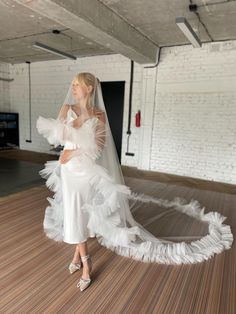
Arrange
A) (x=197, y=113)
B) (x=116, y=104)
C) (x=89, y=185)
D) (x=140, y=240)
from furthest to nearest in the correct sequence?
(x=116, y=104)
(x=197, y=113)
(x=140, y=240)
(x=89, y=185)

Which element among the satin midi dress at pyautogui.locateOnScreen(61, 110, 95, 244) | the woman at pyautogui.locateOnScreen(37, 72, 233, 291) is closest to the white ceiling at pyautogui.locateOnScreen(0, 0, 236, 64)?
the woman at pyautogui.locateOnScreen(37, 72, 233, 291)

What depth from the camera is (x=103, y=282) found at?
1876 millimetres

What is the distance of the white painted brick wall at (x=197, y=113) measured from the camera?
16.4 feet

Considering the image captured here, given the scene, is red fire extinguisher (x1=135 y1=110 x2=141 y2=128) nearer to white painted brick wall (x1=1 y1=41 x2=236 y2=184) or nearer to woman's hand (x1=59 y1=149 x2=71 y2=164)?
white painted brick wall (x1=1 y1=41 x2=236 y2=184)

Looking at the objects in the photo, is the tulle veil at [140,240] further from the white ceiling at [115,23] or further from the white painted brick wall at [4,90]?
the white painted brick wall at [4,90]

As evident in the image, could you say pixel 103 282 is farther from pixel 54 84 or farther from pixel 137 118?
pixel 54 84

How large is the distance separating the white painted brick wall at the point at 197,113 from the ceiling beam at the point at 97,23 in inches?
34.7

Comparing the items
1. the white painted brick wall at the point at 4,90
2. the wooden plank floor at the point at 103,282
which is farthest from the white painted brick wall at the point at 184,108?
the wooden plank floor at the point at 103,282

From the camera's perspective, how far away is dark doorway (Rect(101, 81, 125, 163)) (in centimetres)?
630

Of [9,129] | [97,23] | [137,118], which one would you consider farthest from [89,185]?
[9,129]

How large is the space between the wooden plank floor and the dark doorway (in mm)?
4109

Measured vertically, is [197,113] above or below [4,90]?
below

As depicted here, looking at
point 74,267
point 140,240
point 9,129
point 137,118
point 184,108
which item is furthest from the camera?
point 9,129

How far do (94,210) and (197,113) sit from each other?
422cm
